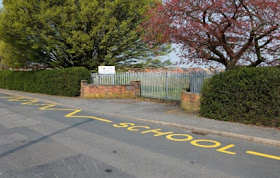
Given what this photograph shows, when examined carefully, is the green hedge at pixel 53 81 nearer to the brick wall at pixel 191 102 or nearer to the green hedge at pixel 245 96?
the brick wall at pixel 191 102

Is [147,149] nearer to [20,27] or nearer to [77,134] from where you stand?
[77,134]

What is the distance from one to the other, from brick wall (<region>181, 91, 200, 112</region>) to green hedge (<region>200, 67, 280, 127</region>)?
0.92 metres

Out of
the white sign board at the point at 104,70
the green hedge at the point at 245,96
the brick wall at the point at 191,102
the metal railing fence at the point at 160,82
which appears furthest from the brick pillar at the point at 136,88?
the green hedge at the point at 245,96

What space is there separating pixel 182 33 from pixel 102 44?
1121cm

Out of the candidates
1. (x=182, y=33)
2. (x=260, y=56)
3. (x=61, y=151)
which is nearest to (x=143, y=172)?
(x=61, y=151)

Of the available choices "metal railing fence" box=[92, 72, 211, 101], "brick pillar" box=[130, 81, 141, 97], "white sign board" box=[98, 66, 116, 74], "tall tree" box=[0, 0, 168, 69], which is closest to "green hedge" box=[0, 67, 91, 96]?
"white sign board" box=[98, 66, 116, 74]

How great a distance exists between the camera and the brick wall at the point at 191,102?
10.1 m

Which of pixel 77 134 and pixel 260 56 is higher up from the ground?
pixel 260 56

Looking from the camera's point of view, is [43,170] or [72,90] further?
[72,90]

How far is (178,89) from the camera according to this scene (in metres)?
13.7

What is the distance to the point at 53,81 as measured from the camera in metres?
18.7

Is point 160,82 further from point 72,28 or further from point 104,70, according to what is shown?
point 72,28

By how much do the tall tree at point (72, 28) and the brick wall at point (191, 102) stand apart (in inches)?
357

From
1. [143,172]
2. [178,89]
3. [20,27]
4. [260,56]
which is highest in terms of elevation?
[20,27]
